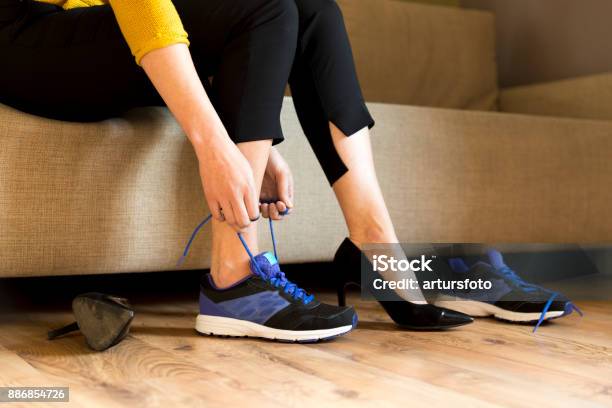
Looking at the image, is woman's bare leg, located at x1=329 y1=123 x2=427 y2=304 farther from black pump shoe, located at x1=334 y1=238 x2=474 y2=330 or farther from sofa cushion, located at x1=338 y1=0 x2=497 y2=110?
sofa cushion, located at x1=338 y1=0 x2=497 y2=110

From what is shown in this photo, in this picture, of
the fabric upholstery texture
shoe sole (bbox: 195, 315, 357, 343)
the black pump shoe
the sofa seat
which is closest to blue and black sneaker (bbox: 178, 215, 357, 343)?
shoe sole (bbox: 195, 315, 357, 343)

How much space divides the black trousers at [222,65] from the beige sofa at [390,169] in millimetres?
88

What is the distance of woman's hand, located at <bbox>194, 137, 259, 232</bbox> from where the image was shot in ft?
2.89

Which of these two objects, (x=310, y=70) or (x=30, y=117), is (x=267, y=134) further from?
(x=30, y=117)

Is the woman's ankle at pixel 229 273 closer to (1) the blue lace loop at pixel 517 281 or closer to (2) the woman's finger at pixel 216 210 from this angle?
(2) the woman's finger at pixel 216 210

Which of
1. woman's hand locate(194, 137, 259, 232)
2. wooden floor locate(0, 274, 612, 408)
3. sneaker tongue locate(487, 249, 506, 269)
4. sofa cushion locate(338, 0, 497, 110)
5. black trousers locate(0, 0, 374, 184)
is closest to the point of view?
wooden floor locate(0, 274, 612, 408)

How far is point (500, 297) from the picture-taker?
3.88 feet

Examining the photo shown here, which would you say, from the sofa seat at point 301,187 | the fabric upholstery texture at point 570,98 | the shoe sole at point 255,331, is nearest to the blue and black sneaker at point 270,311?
the shoe sole at point 255,331

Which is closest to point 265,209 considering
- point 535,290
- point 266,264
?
point 266,264

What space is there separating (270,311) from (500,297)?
1.34 feet

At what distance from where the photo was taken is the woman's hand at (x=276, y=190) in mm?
1133

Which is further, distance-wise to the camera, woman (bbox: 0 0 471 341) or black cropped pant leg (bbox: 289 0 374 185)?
black cropped pant leg (bbox: 289 0 374 185)

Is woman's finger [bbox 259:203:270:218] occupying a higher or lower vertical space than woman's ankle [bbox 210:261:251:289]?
higher

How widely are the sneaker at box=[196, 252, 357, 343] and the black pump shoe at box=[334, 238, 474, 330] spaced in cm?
10
